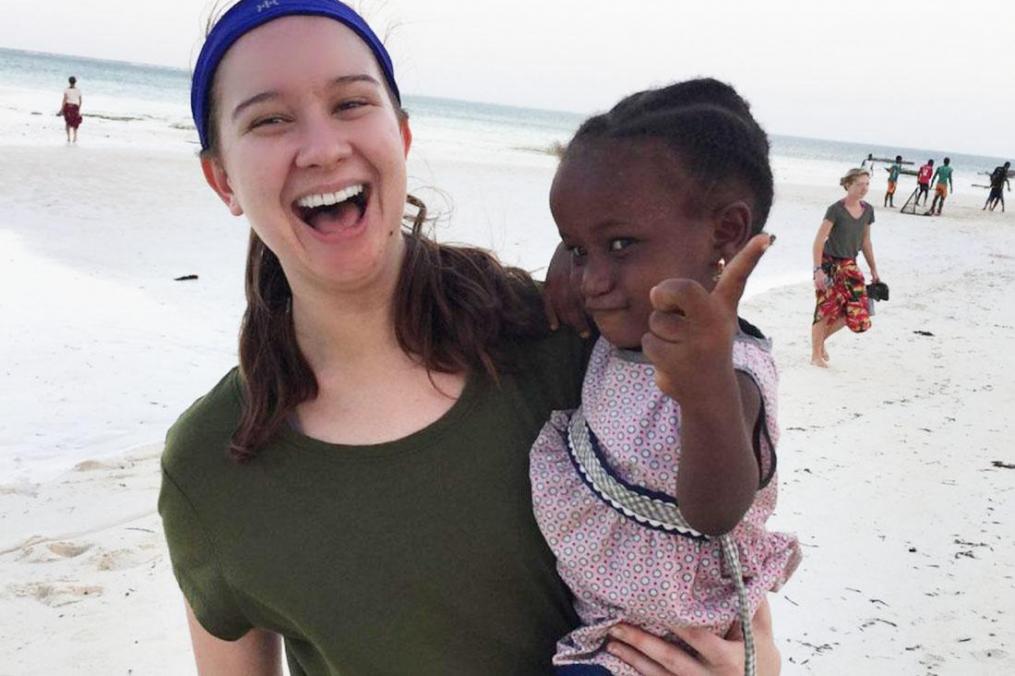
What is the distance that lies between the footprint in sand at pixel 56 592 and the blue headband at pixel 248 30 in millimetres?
2438

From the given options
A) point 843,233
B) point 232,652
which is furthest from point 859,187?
point 232,652

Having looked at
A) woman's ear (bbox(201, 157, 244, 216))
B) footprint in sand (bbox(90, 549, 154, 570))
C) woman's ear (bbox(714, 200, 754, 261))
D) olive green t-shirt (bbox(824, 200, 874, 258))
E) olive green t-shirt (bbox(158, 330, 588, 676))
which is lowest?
footprint in sand (bbox(90, 549, 154, 570))

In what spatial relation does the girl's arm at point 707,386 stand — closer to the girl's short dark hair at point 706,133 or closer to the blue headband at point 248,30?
the girl's short dark hair at point 706,133

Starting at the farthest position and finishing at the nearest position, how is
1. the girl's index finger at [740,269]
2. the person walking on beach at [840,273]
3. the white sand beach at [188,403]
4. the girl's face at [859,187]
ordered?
1. the girl's face at [859,187]
2. the person walking on beach at [840,273]
3. the white sand beach at [188,403]
4. the girl's index finger at [740,269]

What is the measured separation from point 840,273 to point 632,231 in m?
6.64

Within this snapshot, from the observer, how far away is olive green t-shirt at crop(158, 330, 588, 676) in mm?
1464

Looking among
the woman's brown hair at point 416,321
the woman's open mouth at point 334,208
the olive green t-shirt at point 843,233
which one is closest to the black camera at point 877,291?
the olive green t-shirt at point 843,233

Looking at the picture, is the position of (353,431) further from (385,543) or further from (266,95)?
(266,95)

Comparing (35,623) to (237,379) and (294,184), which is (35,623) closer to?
(237,379)

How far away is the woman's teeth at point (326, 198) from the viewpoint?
1556 millimetres

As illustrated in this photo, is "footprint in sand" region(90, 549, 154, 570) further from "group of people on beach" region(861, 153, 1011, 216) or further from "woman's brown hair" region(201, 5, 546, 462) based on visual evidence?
"group of people on beach" region(861, 153, 1011, 216)

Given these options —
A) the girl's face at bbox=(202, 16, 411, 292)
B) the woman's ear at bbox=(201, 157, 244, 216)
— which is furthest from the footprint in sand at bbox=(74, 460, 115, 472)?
the girl's face at bbox=(202, 16, 411, 292)

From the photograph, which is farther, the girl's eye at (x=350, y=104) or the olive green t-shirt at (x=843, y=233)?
the olive green t-shirt at (x=843, y=233)

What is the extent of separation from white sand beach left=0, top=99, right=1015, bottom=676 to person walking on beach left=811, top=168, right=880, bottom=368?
1.23ft
